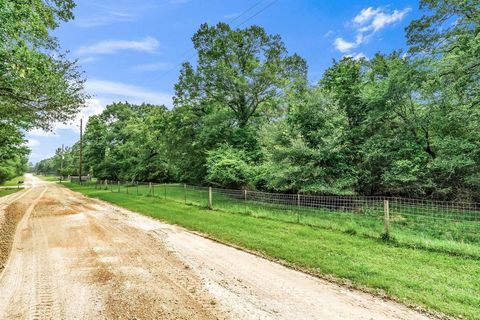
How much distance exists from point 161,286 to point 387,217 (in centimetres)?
547

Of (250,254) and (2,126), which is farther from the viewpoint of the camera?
(2,126)

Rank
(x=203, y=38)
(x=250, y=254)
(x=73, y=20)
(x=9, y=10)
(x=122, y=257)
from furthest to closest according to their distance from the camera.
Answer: (x=203, y=38), (x=73, y=20), (x=250, y=254), (x=122, y=257), (x=9, y=10)

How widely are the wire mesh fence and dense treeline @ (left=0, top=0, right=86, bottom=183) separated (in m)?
7.88

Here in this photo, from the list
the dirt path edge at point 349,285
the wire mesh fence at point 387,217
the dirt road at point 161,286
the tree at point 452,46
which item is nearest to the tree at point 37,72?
the dirt road at point 161,286

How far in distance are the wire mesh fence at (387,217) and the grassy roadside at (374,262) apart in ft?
1.51

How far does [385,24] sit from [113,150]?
35772 mm

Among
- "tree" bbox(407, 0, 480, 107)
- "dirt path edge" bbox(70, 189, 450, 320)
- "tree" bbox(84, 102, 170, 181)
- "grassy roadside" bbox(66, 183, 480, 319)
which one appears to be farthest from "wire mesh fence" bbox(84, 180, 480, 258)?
"tree" bbox(84, 102, 170, 181)

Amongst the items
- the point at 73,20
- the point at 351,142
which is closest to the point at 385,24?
the point at 351,142

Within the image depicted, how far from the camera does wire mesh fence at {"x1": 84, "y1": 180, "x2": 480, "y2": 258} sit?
278 inches

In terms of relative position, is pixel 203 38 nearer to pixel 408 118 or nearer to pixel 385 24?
pixel 385 24

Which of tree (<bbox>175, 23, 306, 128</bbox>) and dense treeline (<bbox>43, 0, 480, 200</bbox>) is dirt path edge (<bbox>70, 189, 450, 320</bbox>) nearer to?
dense treeline (<bbox>43, 0, 480, 200</bbox>)

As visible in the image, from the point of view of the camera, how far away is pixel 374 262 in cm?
550

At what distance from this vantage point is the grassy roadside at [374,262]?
409 centimetres

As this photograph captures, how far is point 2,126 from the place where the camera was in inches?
605
